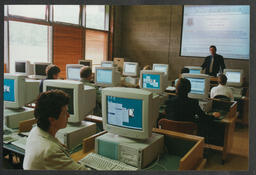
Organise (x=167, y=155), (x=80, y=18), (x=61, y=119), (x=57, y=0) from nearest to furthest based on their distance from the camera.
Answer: (x=61, y=119) → (x=167, y=155) → (x=57, y=0) → (x=80, y=18)

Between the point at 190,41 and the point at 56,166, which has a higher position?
the point at 190,41

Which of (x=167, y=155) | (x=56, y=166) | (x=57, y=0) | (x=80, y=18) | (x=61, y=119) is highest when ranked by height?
(x=80, y=18)

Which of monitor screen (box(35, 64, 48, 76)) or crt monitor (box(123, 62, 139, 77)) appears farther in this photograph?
crt monitor (box(123, 62, 139, 77))

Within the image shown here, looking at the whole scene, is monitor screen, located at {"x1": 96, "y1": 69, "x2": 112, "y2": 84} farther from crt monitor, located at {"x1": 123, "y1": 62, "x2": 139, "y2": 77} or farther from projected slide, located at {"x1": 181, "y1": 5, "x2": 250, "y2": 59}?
projected slide, located at {"x1": 181, "y1": 5, "x2": 250, "y2": 59}

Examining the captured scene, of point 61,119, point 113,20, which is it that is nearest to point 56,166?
point 61,119

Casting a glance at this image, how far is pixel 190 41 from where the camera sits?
323 inches

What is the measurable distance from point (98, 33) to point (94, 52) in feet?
2.19

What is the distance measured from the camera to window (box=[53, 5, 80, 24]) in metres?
7.05

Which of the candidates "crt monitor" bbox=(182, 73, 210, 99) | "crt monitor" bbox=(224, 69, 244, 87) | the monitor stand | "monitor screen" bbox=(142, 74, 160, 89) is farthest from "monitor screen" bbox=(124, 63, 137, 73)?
the monitor stand

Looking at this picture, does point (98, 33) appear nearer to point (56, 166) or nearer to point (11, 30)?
point (11, 30)

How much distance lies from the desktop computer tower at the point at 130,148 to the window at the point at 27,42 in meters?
4.71

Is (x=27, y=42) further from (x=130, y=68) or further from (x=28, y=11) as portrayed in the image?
(x=130, y=68)

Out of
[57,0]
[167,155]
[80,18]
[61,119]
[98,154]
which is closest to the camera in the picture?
[61,119]

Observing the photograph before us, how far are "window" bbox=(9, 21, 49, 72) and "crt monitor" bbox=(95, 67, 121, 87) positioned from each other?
221cm
